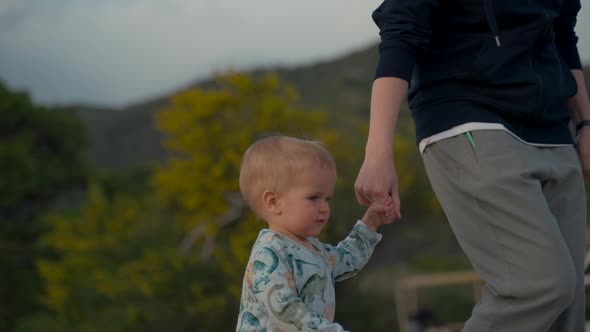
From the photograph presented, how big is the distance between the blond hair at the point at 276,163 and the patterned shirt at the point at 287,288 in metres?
0.11

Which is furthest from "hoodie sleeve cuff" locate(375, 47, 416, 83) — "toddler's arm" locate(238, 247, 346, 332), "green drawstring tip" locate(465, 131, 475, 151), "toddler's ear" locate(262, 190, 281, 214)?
"toddler's arm" locate(238, 247, 346, 332)

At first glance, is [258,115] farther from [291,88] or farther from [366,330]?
[366,330]

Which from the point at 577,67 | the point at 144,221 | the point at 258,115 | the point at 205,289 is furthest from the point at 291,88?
the point at 577,67

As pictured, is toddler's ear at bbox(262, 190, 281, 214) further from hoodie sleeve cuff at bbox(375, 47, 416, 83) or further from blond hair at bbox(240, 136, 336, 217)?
hoodie sleeve cuff at bbox(375, 47, 416, 83)

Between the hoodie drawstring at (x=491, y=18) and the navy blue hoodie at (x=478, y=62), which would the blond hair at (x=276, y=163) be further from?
the hoodie drawstring at (x=491, y=18)

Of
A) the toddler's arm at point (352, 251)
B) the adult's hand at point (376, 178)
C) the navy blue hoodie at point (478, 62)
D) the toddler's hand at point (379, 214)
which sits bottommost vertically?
the toddler's arm at point (352, 251)

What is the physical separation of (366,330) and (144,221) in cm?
683

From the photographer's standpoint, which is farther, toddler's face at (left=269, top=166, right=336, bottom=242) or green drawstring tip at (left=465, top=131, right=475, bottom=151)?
toddler's face at (left=269, top=166, right=336, bottom=242)

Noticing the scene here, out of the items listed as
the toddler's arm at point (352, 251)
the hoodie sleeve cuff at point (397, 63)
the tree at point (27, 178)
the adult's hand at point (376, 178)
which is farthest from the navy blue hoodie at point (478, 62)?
the tree at point (27, 178)

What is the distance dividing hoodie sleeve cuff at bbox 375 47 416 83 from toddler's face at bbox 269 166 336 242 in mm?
274

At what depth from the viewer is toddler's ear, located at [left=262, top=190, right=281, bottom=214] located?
2.10 meters

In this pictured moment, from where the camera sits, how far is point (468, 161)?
1974 millimetres

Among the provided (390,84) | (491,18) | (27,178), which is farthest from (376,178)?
(27,178)

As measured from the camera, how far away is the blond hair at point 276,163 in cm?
208
